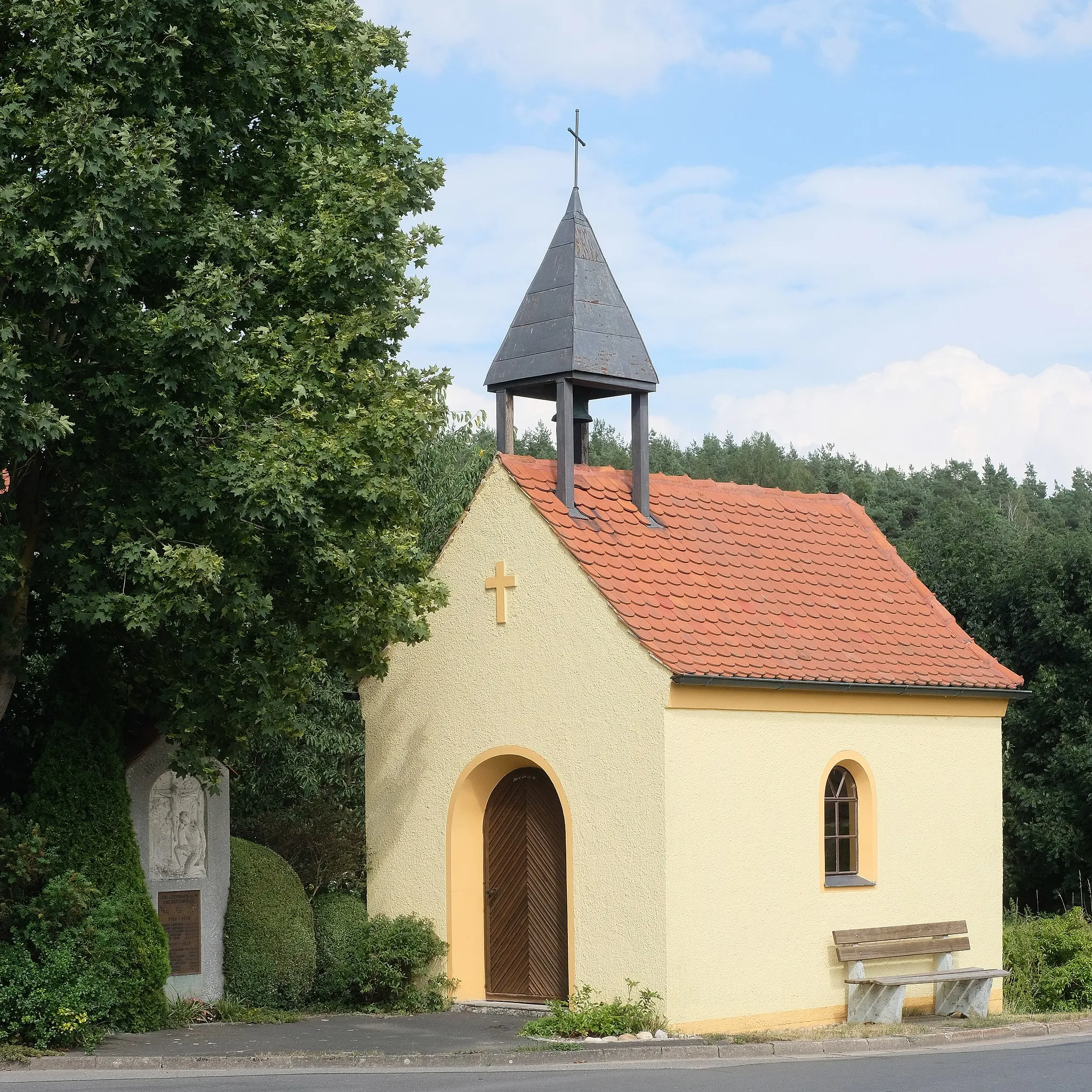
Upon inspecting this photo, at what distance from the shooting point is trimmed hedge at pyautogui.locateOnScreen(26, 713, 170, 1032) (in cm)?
1399

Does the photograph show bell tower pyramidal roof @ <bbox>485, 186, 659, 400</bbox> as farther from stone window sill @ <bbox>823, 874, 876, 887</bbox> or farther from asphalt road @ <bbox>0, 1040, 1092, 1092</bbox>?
asphalt road @ <bbox>0, 1040, 1092, 1092</bbox>

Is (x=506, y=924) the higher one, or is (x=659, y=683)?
(x=659, y=683)

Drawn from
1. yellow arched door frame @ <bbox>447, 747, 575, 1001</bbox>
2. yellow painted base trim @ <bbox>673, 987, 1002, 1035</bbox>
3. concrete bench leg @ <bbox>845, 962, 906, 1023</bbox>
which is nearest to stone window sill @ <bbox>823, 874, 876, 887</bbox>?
concrete bench leg @ <bbox>845, 962, 906, 1023</bbox>

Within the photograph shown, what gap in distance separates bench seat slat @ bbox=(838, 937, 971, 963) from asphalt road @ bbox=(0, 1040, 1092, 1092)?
7.91 ft

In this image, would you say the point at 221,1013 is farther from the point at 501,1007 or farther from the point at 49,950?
the point at 501,1007

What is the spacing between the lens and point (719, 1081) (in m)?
12.0

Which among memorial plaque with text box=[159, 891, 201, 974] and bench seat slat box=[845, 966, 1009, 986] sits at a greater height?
memorial plaque with text box=[159, 891, 201, 974]

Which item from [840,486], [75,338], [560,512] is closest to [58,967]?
[75,338]

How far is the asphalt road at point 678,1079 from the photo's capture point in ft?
38.0

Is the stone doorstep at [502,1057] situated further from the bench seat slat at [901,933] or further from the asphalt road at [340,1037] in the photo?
the bench seat slat at [901,933]

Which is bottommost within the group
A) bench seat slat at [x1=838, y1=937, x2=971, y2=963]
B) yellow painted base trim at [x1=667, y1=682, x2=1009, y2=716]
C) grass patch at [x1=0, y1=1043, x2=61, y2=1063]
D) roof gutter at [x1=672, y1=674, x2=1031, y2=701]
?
grass patch at [x1=0, y1=1043, x2=61, y2=1063]

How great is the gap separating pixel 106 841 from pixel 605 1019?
16.0 feet

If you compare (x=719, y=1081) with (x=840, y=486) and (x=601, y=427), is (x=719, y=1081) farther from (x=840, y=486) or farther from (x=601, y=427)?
(x=840, y=486)

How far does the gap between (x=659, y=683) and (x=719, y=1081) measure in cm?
408
